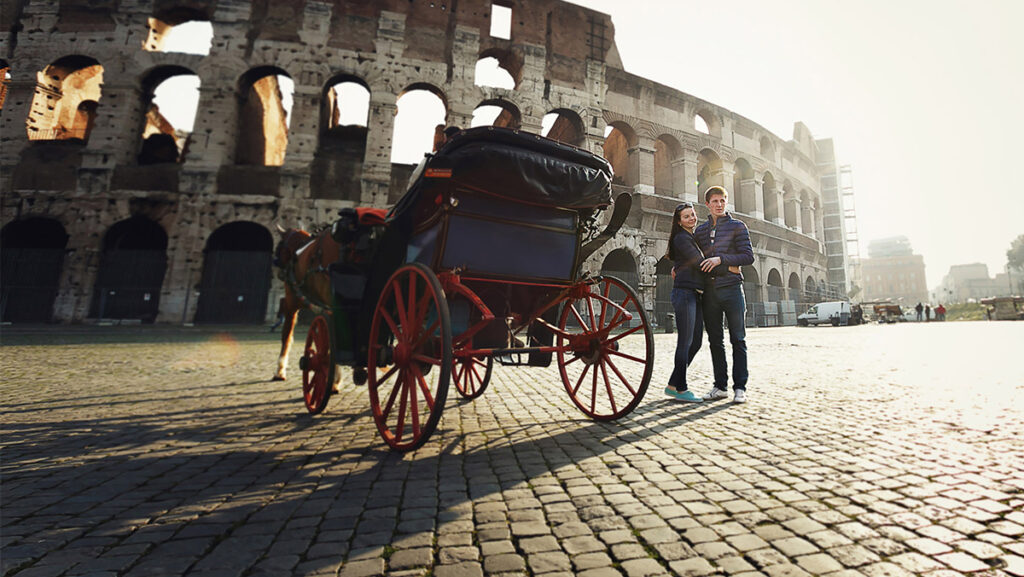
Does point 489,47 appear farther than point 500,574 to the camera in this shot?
Yes

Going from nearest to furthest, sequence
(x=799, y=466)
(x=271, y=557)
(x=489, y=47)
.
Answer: (x=271, y=557), (x=799, y=466), (x=489, y=47)

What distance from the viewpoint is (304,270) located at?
158 inches

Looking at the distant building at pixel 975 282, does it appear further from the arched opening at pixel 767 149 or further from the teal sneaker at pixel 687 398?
the teal sneaker at pixel 687 398

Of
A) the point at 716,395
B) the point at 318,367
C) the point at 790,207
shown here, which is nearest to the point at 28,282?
the point at 318,367

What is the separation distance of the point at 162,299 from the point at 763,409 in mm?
15738

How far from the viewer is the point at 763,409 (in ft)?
10.3

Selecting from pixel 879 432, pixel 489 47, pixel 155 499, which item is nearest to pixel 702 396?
pixel 879 432

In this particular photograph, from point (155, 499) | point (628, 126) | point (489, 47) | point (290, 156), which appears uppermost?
point (489, 47)

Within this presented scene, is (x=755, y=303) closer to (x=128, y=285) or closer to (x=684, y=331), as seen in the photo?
(x=684, y=331)

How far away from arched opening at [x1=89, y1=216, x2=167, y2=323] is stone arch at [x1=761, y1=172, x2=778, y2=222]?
26.1m

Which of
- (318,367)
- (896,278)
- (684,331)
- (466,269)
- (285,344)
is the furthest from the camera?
(896,278)

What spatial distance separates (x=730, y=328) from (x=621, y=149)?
58.1ft

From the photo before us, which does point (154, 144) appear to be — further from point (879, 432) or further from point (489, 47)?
point (879, 432)

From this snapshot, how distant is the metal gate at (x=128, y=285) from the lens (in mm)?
12312
